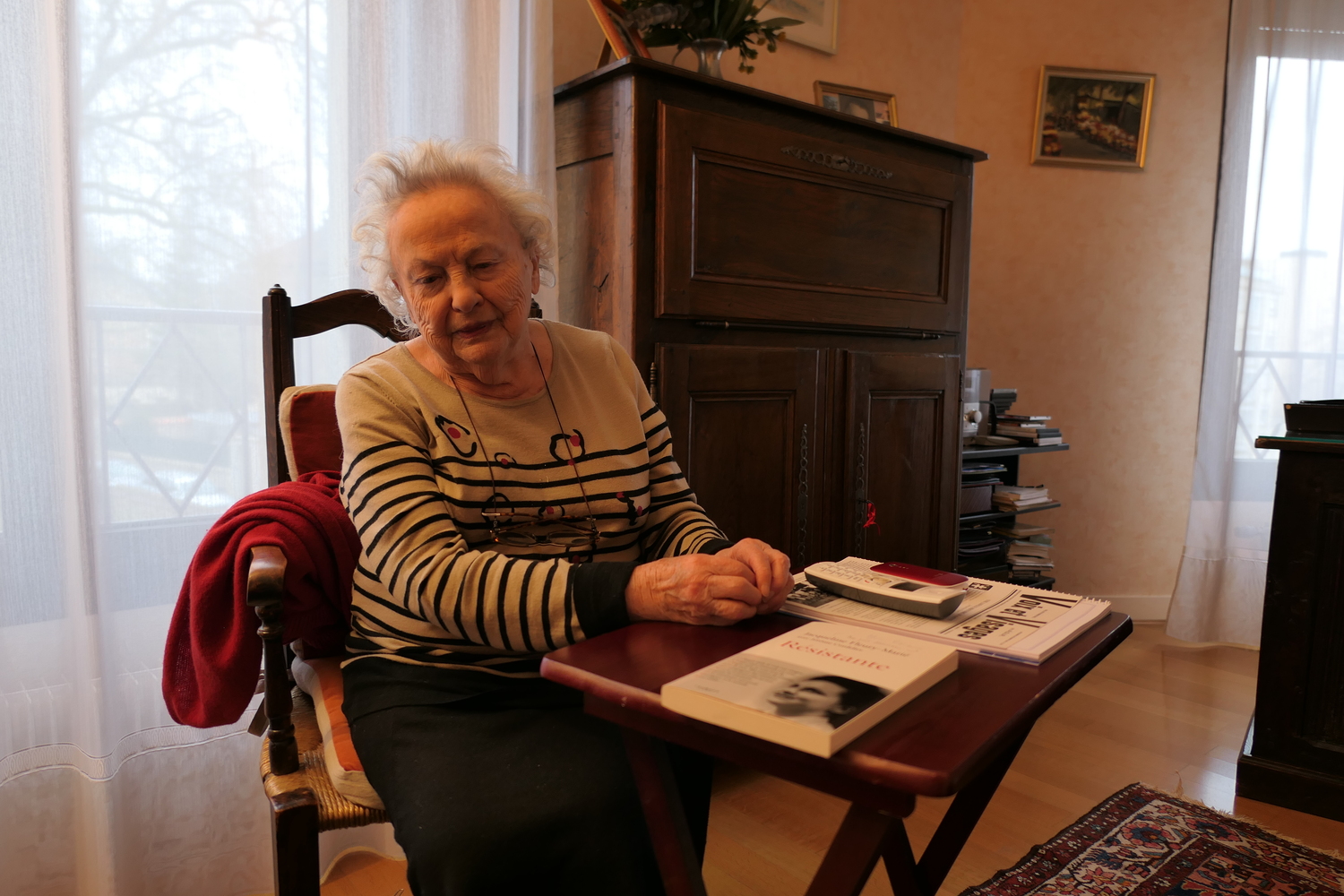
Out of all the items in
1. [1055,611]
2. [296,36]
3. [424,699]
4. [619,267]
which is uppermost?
[296,36]

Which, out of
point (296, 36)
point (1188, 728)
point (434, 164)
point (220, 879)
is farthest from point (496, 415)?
point (1188, 728)

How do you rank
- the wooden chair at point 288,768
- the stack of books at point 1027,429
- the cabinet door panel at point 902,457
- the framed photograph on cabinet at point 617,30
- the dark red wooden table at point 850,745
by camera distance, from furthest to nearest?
the stack of books at point 1027,429
the cabinet door panel at point 902,457
the framed photograph on cabinet at point 617,30
the wooden chair at point 288,768
the dark red wooden table at point 850,745

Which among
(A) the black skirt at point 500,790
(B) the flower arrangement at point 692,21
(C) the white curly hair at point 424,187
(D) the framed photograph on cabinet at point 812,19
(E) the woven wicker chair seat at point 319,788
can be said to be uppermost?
(D) the framed photograph on cabinet at point 812,19

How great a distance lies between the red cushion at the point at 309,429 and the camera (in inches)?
57.1

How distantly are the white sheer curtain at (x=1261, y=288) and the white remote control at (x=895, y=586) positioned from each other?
3.06m

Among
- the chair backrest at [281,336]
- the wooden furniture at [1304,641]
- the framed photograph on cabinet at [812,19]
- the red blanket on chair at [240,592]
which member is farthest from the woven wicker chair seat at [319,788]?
the framed photograph on cabinet at [812,19]

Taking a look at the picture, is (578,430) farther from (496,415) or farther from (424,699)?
(424,699)

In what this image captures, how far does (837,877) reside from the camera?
2.41 feet

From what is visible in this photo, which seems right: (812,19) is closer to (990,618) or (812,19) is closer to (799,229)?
(799,229)

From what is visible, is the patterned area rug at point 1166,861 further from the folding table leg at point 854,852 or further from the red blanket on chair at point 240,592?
the red blanket on chair at point 240,592

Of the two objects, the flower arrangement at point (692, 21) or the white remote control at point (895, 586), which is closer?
the white remote control at point (895, 586)

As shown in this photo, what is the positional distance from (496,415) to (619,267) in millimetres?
717

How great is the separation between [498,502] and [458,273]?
337mm

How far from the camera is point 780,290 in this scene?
2133mm
